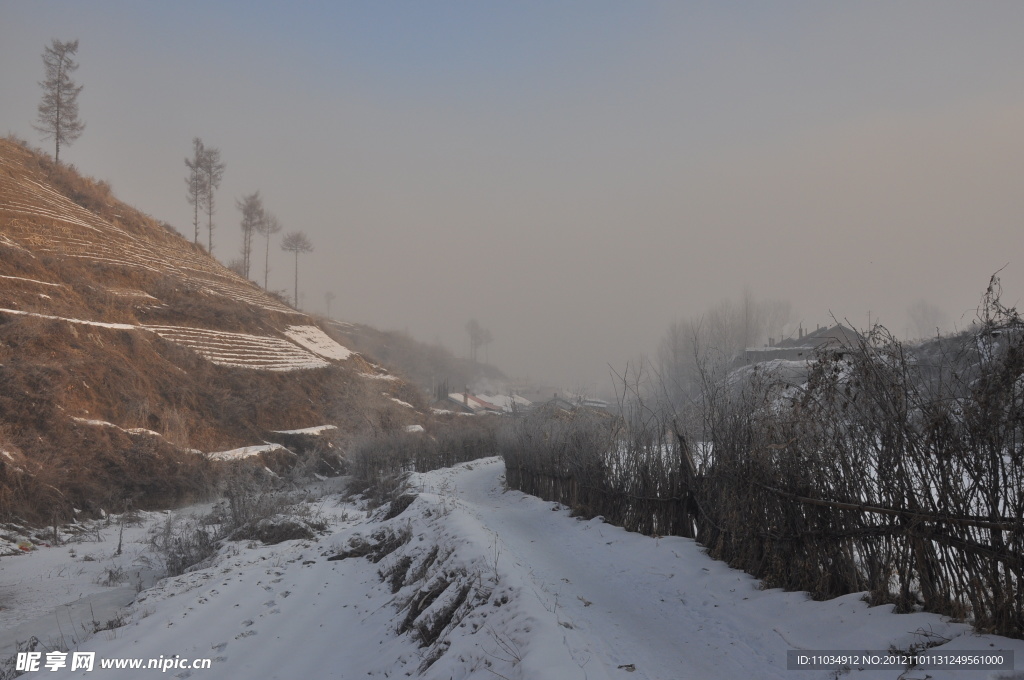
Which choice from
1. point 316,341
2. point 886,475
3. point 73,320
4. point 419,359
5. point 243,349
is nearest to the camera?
point 886,475

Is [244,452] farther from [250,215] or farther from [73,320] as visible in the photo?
[250,215]

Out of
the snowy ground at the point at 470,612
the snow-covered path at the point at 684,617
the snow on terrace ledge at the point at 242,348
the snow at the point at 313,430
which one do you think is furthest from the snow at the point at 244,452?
the snow-covered path at the point at 684,617

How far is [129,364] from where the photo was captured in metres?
23.0

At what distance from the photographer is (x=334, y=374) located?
3406cm

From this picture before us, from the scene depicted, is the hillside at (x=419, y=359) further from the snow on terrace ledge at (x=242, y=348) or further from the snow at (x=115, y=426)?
the snow at (x=115, y=426)

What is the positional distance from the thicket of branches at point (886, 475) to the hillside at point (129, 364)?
696 inches

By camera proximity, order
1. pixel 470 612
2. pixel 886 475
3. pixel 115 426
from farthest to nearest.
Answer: pixel 115 426
pixel 470 612
pixel 886 475

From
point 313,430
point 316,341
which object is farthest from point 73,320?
point 316,341

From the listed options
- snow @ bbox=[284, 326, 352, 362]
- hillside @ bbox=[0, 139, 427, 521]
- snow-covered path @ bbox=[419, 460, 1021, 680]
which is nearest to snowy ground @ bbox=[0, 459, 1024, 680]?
snow-covered path @ bbox=[419, 460, 1021, 680]

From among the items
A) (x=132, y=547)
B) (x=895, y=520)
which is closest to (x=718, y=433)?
(x=895, y=520)

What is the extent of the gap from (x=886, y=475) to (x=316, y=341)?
Result: 3708 cm

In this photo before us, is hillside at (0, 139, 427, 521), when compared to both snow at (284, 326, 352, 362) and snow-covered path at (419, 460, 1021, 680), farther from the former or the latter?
snow-covered path at (419, 460, 1021, 680)

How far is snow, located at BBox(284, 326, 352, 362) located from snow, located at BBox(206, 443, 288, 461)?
37.5 feet

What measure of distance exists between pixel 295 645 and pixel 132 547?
31.5 ft
